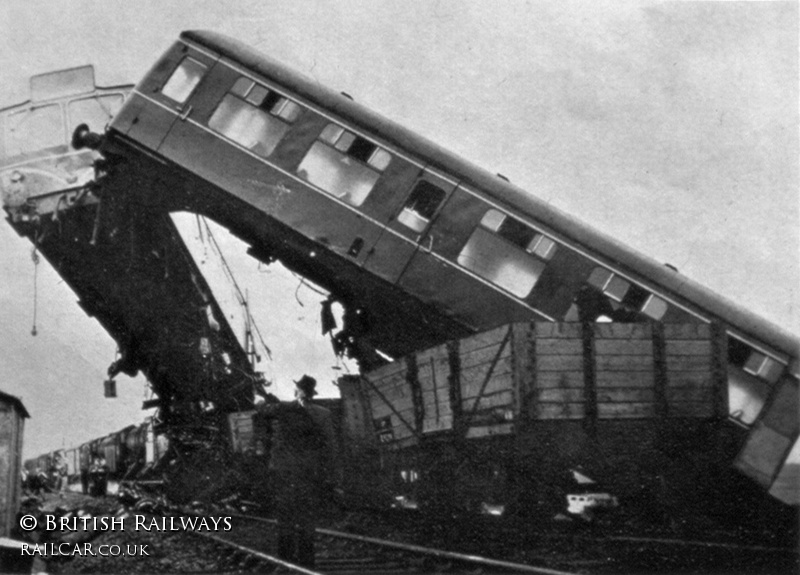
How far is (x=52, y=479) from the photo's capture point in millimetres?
30875

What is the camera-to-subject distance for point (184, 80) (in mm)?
9242

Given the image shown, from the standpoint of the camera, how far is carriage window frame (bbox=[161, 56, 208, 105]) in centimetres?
919

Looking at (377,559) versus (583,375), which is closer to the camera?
(377,559)

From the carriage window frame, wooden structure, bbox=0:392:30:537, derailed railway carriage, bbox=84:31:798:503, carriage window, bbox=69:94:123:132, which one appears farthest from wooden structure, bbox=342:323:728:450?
carriage window, bbox=69:94:123:132

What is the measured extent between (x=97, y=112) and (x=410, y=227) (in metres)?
3.95

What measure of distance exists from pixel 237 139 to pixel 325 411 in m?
4.38

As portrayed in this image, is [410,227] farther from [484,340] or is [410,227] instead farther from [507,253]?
[484,340]

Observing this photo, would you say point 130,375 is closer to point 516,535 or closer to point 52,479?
point 516,535

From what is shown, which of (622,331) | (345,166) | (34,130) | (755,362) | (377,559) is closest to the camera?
(377,559)

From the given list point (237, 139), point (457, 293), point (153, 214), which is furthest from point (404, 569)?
point (153, 214)

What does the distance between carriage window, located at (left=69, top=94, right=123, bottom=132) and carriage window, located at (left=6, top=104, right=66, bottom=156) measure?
18cm

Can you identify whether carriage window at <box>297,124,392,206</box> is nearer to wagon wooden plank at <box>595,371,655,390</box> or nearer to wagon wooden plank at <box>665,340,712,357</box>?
wagon wooden plank at <box>595,371,655,390</box>

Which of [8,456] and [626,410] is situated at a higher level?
[626,410]

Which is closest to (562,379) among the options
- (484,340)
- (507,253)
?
(484,340)
